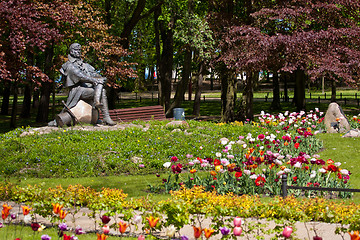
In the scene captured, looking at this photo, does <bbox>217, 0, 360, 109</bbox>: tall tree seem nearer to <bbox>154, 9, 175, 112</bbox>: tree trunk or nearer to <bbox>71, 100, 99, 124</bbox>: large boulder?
<bbox>154, 9, 175, 112</bbox>: tree trunk

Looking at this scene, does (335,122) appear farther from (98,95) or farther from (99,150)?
(99,150)

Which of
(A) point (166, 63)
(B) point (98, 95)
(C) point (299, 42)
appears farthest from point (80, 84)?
(A) point (166, 63)

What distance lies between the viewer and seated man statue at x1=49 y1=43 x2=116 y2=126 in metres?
15.5

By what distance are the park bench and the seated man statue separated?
2987mm

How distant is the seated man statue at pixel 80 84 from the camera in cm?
1545

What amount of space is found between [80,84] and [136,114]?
410 centimetres

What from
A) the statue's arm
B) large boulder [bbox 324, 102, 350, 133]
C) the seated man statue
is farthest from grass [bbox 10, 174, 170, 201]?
large boulder [bbox 324, 102, 350, 133]

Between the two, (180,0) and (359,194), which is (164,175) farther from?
(180,0)

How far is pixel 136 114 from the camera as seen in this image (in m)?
19.4

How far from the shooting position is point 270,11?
20828 millimetres

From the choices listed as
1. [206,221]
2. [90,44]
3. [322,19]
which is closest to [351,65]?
[322,19]

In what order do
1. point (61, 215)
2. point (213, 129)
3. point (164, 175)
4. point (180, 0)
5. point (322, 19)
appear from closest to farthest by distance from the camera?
point (61, 215) < point (164, 175) < point (213, 129) < point (322, 19) < point (180, 0)

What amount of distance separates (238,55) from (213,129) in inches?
224

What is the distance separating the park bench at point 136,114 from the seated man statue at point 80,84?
2.99 metres
